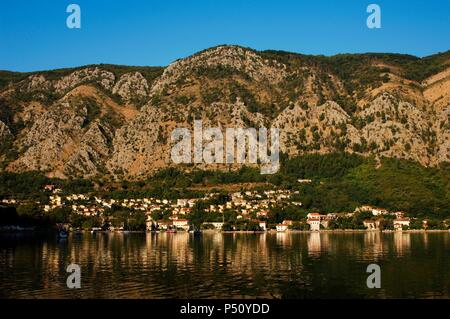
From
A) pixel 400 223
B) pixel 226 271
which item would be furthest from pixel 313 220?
pixel 226 271

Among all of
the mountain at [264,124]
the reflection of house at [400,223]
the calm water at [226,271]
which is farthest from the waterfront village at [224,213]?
the calm water at [226,271]

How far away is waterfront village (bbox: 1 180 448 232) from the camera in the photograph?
137m

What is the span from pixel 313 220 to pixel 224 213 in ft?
60.9

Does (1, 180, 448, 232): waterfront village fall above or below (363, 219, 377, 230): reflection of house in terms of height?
above

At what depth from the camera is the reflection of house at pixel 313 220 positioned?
5364 inches

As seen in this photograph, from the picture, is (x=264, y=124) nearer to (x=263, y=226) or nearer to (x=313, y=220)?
(x=313, y=220)

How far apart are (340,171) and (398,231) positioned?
33984mm

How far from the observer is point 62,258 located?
7281 centimetres

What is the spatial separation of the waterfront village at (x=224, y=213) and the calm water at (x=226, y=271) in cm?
4639

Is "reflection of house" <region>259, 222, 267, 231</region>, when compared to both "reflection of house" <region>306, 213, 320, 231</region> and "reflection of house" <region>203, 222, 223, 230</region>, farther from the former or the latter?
"reflection of house" <region>306, 213, 320, 231</region>

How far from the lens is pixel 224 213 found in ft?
471

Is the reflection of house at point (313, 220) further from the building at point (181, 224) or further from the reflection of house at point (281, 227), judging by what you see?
the building at point (181, 224)

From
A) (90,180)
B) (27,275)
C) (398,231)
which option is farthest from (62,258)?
(90,180)

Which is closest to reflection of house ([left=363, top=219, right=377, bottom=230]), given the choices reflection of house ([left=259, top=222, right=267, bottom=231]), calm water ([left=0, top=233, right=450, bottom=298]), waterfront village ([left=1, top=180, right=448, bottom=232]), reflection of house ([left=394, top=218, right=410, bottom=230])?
waterfront village ([left=1, top=180, right=448, bottom=232])
